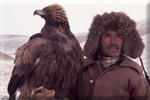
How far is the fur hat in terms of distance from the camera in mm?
1521

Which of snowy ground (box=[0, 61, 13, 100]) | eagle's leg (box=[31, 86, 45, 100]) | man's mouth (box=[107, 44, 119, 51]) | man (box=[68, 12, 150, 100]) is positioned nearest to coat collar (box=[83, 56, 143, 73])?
man (box=[68, 12, 150, 100])

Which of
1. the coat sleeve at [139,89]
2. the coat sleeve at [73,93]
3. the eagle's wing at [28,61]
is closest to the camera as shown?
the eagle's wing at [28,61]

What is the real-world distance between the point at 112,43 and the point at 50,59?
0.49 meters

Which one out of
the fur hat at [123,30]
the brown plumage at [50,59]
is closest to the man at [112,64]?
the fur hat at [123,30]

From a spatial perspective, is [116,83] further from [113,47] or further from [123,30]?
[123,30]

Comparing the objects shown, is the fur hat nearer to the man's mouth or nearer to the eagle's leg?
the man's mouth

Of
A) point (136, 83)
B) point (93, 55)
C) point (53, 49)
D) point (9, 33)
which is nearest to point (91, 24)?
point (93, 55)

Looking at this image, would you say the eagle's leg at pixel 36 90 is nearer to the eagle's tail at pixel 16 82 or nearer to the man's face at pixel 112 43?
the eagle's tail at pixel 16 82

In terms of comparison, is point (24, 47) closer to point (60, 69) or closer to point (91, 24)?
point (60, 69)

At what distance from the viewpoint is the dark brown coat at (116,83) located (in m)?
1.45

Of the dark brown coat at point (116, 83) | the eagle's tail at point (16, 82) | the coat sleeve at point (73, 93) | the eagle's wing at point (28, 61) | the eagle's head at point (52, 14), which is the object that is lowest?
the coat sleeve at point (73, 93)

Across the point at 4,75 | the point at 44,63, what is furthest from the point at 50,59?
the point at 4,75

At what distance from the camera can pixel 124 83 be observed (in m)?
1.45

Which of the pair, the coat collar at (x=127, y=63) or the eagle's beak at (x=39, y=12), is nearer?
the eagle's beak at (x=39, y=12)
